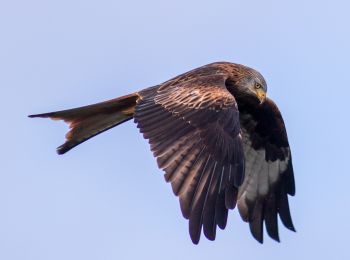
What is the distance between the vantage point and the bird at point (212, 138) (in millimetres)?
11281

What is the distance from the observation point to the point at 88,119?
13109 mm

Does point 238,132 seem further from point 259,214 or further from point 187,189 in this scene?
point 259,214

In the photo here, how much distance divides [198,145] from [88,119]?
6.22 ft

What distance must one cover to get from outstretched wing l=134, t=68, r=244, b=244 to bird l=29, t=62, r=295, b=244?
10mm

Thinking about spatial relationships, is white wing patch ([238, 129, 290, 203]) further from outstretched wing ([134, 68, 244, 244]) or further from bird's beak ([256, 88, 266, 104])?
outstretched wing ([134, 68, 244, 244])

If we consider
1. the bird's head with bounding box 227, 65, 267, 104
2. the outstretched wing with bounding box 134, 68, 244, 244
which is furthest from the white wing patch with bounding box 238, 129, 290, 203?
the outstretched wing with bounding box 134, 68, 244, 244

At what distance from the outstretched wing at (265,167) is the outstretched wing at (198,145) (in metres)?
2.05

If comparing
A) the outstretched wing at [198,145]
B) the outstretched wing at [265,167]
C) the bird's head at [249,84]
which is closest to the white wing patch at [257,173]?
the outstretched wing at [265,167]

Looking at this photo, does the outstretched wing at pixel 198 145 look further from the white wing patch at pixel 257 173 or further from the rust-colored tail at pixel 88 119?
the white wing patch at pixel 257 173

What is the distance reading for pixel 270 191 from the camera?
14648mm

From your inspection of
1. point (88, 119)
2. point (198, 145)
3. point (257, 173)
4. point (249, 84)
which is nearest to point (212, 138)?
point (198, 145)

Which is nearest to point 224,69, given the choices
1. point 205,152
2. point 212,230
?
point 205,152

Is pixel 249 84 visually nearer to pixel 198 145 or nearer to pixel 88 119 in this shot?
pixel 88 119

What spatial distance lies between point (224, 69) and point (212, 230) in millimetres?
3413
